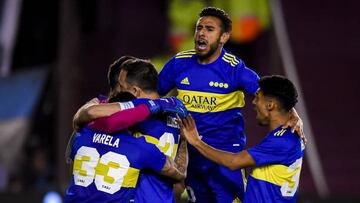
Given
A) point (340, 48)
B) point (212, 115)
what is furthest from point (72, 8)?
point (212, 115)

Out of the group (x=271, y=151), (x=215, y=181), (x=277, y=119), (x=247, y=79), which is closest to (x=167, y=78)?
(x=247, y=79)

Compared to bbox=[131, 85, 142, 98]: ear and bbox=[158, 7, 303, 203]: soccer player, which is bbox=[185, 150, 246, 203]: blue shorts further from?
bbox=[131, 85, 142, 98]: ear

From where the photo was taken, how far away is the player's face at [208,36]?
6591mm

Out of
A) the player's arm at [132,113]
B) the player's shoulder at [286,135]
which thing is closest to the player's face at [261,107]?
the player's shoulder at [286,135]

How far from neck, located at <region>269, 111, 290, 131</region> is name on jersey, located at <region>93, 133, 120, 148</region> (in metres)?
1.08

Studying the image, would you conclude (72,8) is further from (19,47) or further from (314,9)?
(314,9)

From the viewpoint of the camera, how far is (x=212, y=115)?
666 cm

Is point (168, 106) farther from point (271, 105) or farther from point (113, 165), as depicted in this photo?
point (271, 105)

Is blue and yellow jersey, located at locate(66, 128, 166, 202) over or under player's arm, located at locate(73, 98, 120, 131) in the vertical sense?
under

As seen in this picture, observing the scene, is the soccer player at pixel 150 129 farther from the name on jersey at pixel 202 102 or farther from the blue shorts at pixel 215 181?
the blue shorts at pixel 215 181

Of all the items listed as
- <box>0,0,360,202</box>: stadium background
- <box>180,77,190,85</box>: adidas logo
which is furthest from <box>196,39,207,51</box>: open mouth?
<box>0,0,360,202</box>: stadium background

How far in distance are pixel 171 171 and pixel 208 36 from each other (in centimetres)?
115

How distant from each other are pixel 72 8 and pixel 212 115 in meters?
7.59

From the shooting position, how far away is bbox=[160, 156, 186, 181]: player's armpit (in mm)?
5938
